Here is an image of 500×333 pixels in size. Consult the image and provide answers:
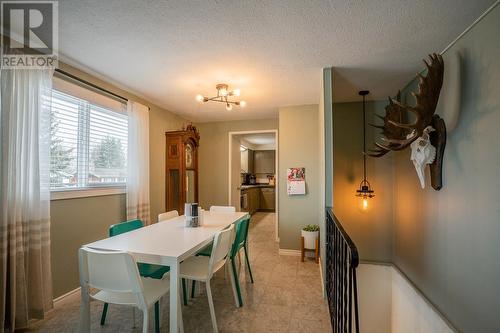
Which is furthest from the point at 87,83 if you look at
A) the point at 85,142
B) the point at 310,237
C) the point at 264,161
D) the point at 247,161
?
the point at 264,161

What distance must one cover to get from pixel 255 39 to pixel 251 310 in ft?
7.99

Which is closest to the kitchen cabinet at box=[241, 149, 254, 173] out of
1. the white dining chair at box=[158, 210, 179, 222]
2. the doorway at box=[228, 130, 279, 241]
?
the doorway at box=[228, 130, 279, 241]

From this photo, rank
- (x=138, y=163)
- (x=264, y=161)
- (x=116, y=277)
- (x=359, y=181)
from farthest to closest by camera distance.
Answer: (x=264, y=161) < (x=359, y=181) < (x=138, y=163) < (x=116, y=277)

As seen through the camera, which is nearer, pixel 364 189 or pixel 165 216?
pixel 165 216

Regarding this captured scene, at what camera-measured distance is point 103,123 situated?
2.77 metres

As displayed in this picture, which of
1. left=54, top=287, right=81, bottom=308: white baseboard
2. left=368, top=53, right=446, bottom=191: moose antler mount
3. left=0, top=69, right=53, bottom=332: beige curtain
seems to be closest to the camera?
left=0, top=69, right=53, bottom=332: beige curtain

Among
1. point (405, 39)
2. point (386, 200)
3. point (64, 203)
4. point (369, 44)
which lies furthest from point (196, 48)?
point (386, 200)

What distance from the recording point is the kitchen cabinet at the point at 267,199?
7.46 metres

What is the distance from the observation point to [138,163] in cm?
307

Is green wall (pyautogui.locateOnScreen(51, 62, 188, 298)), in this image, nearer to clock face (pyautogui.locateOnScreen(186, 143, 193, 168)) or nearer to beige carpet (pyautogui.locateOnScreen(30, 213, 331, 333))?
beige carpet (pyautogui.locateOnScreen(30, 213, 331, 333))

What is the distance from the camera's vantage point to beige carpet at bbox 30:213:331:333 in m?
1.87

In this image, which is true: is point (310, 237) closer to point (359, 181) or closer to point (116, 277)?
point (359, 181)

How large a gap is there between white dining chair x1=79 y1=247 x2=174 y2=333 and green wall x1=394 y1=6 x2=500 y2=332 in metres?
2.43

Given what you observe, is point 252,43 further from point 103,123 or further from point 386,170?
point 386,170
